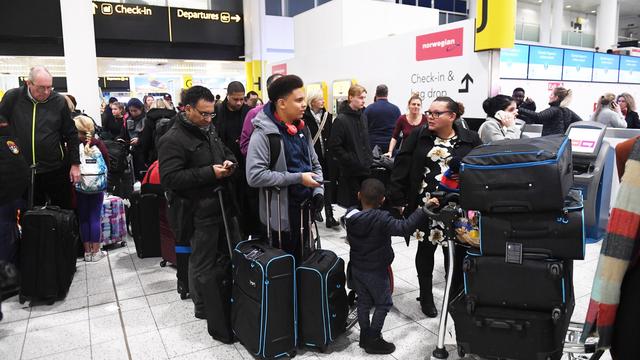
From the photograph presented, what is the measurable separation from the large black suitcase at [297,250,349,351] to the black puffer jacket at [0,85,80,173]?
8.42 feet

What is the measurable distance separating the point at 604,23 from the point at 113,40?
54.4 ft

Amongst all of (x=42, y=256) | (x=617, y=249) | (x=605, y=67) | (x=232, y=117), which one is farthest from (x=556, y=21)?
(x=617, y=249)

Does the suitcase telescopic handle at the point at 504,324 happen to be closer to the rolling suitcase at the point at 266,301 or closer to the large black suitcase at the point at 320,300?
the large black suitcase at the point at 320,300

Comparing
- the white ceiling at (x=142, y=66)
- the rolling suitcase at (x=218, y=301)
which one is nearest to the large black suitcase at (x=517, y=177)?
the rolling suitcase at (x=218, y=301)

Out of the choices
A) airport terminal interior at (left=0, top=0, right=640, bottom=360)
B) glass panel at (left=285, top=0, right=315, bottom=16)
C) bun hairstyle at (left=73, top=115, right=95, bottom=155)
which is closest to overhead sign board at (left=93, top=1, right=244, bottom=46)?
glass panel at (left=285, top=0, right=315, bottom=16)

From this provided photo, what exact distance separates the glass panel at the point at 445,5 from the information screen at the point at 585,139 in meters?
16.3

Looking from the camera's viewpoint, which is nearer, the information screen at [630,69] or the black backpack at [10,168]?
the black backpack at [10,168]

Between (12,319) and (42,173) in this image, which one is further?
(42,173)

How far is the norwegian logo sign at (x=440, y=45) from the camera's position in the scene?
6.11 metres

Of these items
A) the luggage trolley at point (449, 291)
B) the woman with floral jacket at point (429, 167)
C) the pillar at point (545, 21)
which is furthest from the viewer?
the pillar at point (545, 21)

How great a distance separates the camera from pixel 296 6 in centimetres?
1554

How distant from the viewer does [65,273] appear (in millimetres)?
3576

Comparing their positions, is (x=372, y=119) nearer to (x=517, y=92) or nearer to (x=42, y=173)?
(x=517, y=92)

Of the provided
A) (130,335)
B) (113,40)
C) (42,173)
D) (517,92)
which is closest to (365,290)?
(130,335)
